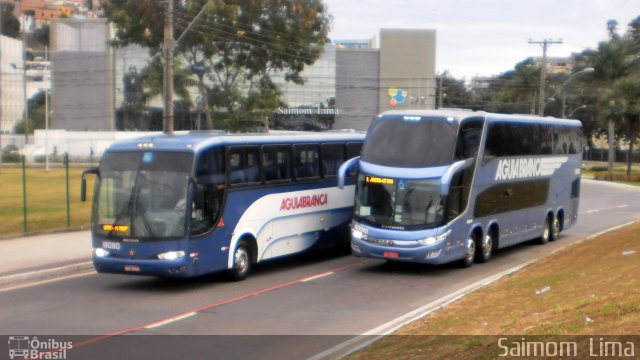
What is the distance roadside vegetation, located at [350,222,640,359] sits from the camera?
339 inches

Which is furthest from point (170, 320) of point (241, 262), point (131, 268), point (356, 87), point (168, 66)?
point (356, 87)

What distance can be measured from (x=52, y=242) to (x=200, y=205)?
858cm

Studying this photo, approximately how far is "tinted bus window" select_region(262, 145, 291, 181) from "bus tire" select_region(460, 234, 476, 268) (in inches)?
169

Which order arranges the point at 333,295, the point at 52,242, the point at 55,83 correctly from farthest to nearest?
the point at 55,83 → the point at 52,242 → the point at 333,295

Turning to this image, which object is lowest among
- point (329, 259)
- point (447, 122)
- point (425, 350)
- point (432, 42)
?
point (329, 259)

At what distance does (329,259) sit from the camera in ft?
71.3

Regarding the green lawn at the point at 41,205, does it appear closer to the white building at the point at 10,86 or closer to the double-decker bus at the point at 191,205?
the double-decker bus at the point at 191,205

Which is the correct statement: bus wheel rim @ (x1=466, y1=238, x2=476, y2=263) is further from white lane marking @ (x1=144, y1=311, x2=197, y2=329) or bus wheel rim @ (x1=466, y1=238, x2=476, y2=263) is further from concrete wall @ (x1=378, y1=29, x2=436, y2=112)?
concrete wall @ (x1=378, y1=29, x2=436, y2=112)

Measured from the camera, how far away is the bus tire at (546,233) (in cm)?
2525

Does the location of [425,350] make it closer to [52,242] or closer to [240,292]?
[240,292]

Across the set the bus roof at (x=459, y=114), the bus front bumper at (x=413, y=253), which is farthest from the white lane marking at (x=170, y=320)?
the bus roof at (x=459, y=114)

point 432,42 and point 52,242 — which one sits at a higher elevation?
point 432,42

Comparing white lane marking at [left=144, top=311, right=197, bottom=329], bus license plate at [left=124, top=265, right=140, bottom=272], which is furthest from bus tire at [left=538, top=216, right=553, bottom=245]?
white lane marking at [left=144, top=311, right=197, bottom=329]

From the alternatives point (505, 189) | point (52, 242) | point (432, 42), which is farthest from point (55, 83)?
point (505, 189)
